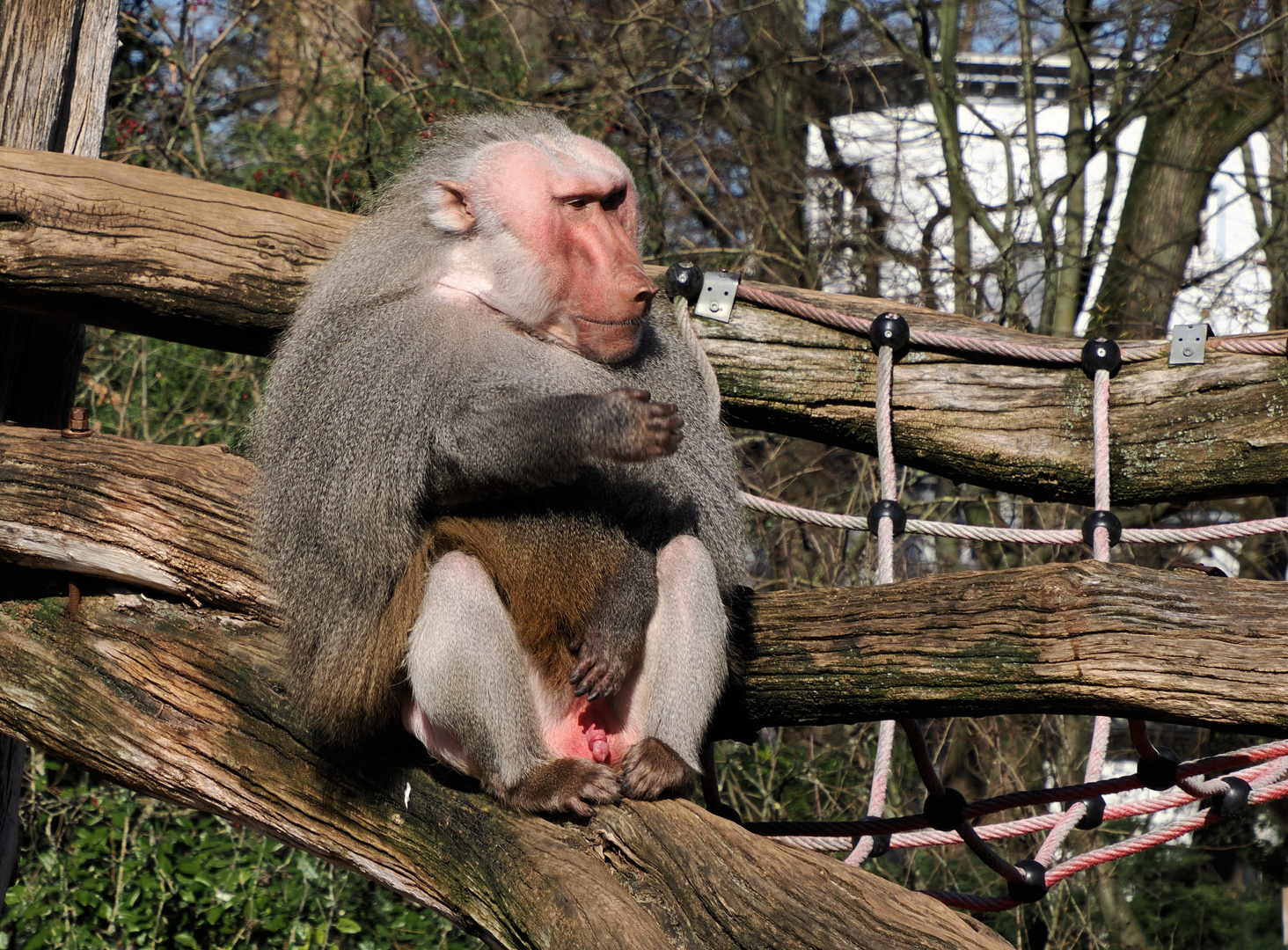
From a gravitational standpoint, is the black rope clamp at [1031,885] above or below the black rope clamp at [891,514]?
below

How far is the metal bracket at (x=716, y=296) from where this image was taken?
3.62 metres

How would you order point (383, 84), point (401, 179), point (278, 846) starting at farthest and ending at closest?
point (383, 84), point (278, 846), point (401, 179)

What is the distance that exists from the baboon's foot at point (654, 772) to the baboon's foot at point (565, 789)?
0.12 feet

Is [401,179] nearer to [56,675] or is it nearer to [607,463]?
[607,463]

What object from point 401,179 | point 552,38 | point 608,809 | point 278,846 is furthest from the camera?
point 552,38

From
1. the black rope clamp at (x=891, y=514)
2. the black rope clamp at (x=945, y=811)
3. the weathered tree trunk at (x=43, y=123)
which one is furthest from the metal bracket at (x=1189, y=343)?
the weathered tree trunk at (x=43, y=123)

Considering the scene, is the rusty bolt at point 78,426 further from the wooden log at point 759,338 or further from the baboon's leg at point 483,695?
the baboon's leg at point 483,695

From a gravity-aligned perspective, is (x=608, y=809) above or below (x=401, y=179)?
below

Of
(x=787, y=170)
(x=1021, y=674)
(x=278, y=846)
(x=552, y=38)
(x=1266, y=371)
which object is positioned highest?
(x=552, y=38)

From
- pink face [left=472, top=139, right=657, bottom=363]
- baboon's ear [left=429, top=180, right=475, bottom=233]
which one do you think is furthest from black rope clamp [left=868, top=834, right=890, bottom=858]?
baboon's ear [left=429, top=180, right=475, bottom=233]

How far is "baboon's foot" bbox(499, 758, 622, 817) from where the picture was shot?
8.46 ft

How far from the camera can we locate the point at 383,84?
8.09m

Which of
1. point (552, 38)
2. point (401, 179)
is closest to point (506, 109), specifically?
point (552, 38)

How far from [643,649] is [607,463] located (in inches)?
18.0
